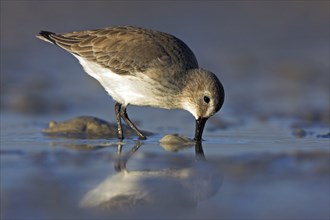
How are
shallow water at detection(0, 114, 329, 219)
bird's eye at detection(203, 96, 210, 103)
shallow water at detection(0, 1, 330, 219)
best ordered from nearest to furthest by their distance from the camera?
shallow water at detection(0, 114, 329, 219)
shallow water at detection(0, 1, 330, 219)
bird's eye at detection(203, 96, 210, 103)

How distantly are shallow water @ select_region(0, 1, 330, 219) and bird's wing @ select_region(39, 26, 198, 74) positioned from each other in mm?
872

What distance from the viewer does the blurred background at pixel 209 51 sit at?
39.7 feet

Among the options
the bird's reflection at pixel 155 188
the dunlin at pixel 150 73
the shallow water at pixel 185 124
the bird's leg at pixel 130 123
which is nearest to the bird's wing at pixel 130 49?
the dunlin at pixel 150 73

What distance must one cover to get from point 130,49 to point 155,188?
3379 mm

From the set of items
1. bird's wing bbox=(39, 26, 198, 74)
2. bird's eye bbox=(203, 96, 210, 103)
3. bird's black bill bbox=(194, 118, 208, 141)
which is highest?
bird's wing bbox=(39, 26, 198, 74)

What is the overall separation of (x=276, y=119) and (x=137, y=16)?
5368 millimetres

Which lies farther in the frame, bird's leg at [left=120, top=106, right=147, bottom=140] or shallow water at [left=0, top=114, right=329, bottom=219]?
bird's leg at [left=120, top=106, right=147, bottom=140]

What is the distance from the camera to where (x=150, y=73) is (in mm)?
9836

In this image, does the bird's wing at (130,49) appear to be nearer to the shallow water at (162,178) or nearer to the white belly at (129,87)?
the white belly at (129,87)

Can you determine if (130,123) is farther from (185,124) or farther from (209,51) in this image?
A: (209,51)

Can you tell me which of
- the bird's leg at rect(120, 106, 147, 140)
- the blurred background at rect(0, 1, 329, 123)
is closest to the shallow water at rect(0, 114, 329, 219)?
the bird's leg at rect(120, 106, 147, 140)

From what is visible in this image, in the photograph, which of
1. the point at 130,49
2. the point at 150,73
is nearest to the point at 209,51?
the point at 130,49

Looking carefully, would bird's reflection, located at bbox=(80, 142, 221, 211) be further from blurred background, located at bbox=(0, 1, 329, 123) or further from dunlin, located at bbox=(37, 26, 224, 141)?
blurred background, located at bbox=(0, 1, 329, 123)

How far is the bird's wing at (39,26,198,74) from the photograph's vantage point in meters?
9.95
